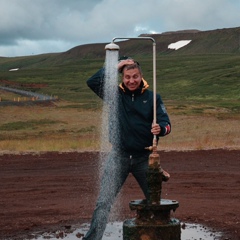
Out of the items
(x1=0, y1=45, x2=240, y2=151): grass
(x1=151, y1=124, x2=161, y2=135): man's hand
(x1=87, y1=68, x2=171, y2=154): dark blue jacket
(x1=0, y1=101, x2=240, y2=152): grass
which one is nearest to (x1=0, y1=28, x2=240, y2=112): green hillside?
(x1=0, y1=45, x2=240, y2=151): grass

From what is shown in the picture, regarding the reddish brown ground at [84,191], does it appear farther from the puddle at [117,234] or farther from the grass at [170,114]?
the grass at [170,114]

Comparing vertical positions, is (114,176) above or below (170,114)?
below

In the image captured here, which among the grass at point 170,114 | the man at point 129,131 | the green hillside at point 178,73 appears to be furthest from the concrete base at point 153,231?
the green hillside at point 178,73

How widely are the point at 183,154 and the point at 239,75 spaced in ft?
260

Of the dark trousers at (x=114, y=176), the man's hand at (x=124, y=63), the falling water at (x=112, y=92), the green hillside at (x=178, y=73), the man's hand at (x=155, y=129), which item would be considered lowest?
the dark trousers at (x=114, y=176)

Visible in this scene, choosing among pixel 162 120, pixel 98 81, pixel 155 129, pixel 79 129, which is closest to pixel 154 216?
pixel 155 129

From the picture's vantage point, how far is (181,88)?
90562 millimetres

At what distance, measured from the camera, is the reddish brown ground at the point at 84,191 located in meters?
9.35

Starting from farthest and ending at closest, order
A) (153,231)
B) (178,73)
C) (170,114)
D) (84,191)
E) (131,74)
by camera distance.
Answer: (178,73)
(170,114)
(84,191)
(131,74)
(153,231)

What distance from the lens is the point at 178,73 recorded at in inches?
4437

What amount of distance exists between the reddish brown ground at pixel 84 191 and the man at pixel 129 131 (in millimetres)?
1729

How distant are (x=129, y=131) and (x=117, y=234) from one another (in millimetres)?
1889

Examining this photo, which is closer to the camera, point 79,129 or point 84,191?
point 84,191

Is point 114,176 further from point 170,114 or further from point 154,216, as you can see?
point 170,114
